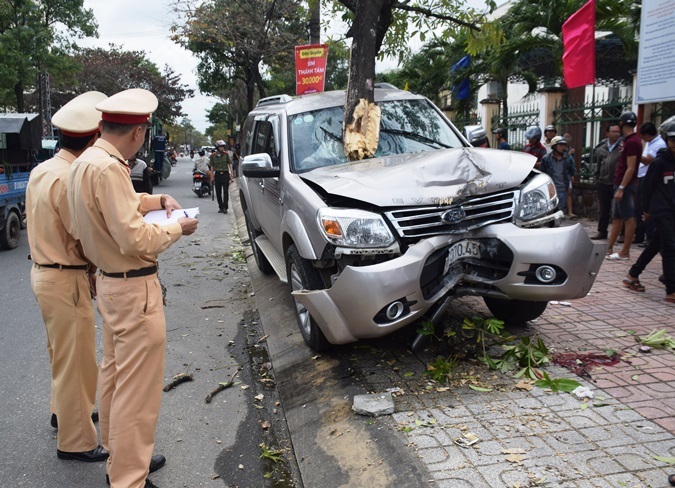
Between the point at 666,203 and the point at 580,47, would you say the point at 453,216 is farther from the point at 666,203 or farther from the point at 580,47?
the point at 580,47

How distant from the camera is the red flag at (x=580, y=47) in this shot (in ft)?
31.2

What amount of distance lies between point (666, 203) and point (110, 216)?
522 centimetres

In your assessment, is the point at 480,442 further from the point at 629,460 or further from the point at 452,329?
the point at 452,329

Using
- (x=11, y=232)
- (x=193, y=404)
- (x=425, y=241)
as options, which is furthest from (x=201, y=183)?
(x=425, y=241)

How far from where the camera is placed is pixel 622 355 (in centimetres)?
432

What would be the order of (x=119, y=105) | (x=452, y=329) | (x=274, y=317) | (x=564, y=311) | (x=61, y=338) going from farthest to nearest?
(x=274, y=317), (x=564, y=311), (x=452, y=329), (x=61, y=338), (x=119, y=105)

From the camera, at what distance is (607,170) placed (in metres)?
8.63

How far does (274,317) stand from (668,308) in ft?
12.5

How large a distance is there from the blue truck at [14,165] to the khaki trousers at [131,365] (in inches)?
351

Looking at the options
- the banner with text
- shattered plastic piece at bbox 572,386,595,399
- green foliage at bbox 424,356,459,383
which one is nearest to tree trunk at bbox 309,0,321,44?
the banner with text

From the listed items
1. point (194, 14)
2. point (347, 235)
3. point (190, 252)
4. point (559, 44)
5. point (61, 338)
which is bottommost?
point (190, 252)

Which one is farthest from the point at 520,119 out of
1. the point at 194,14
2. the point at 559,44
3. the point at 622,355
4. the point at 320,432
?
the point at 194,14

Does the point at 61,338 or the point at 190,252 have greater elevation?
the point at 61,338

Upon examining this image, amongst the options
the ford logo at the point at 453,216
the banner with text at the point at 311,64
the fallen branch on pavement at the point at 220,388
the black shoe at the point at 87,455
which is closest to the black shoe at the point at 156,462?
the black shoe at the point at 87,455
